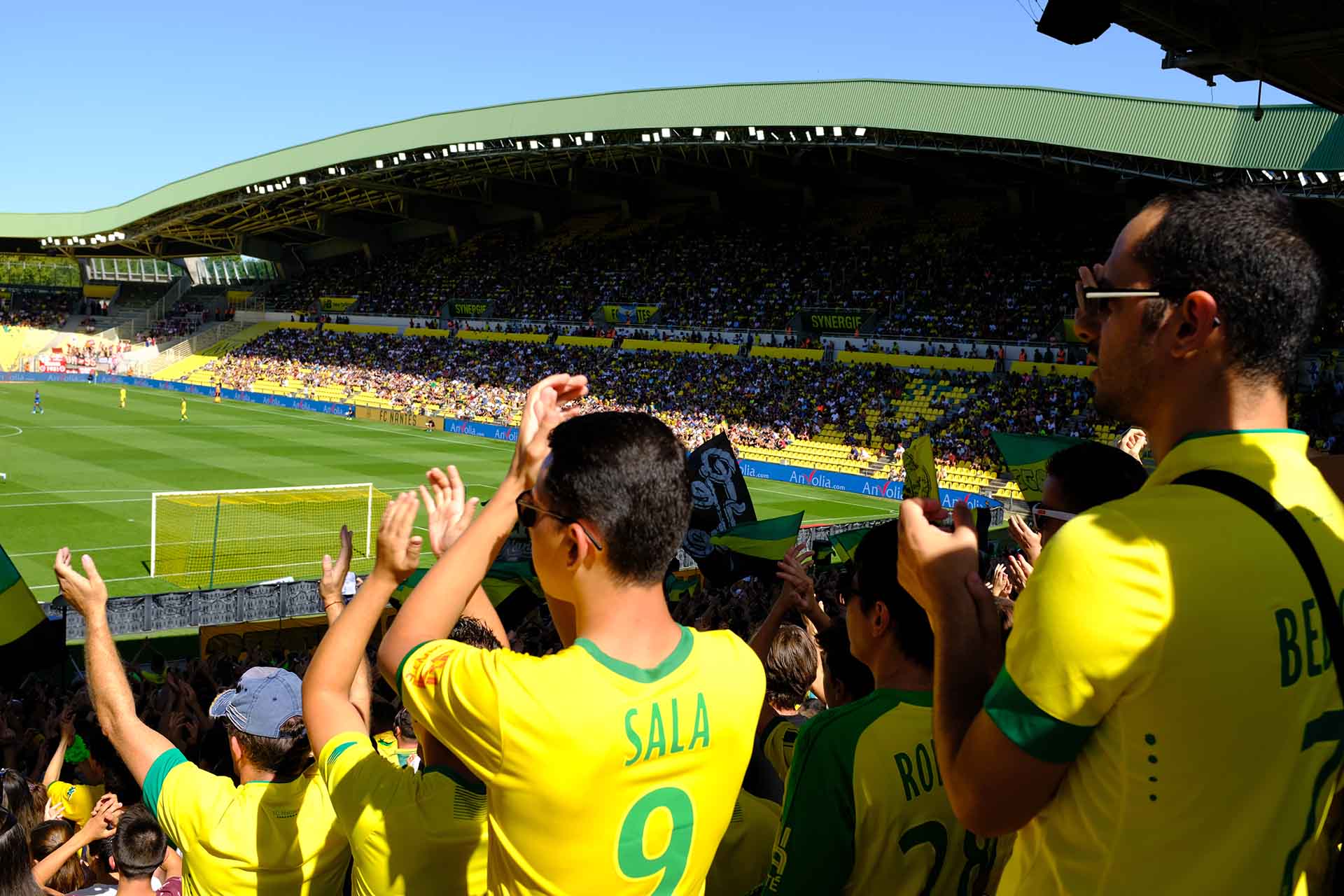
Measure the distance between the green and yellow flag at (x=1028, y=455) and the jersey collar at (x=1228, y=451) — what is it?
7167 mm

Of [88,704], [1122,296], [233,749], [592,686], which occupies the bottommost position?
[88,704]

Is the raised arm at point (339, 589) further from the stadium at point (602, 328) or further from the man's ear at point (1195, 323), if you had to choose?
the man's ear at point (1195, 323)

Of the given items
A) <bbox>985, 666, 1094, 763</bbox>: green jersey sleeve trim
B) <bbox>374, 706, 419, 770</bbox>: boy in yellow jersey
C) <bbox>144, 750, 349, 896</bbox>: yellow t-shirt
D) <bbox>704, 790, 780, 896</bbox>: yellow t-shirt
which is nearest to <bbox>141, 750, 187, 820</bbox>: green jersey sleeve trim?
<bbox>144, 750, 349, 896</bbox>: yellow t-shirt

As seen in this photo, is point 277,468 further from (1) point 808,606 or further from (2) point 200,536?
(1) point 808,606

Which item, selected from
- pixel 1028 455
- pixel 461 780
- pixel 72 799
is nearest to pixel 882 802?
pixel 461 780

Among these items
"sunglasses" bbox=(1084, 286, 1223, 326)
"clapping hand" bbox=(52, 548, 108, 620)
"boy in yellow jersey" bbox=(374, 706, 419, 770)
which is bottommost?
"boy in yellow jersey" bbox=(374, 706, 419, 770)

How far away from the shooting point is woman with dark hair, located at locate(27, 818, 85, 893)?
4.41 meters

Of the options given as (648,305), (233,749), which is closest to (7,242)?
(648,305)

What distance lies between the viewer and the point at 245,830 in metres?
3.22

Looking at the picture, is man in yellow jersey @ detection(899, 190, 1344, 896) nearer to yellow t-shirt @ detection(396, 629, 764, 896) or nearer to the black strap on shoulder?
the black strap on shoulder

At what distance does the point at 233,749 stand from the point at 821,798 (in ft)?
6.51

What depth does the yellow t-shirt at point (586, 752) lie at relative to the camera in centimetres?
219

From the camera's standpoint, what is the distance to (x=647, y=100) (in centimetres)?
4278

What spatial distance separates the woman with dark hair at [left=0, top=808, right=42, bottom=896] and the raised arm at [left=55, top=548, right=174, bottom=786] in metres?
0.44
